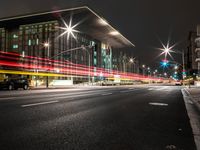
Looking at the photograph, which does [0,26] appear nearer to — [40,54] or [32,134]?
[40,54]

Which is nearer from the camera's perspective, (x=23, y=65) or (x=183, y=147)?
(x=183, y=147)

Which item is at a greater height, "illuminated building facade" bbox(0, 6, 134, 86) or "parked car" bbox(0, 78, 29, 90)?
"illuminated building facade" bbox(0, 6, 134, 86)

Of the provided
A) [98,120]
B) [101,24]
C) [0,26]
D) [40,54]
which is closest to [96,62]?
[101,24]

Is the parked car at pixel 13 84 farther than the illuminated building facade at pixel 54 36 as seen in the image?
No

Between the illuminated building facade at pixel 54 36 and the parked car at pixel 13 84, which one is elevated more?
the illuminated building facade at pixel 54 36

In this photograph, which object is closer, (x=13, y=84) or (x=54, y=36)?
(x=13, y=84)

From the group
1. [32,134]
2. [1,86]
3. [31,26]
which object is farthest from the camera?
[31,26]

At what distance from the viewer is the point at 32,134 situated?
4293 mm

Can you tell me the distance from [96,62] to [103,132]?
98488mm

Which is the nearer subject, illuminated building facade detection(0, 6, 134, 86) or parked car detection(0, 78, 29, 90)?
parked car detection(0, 78, 29, 90)

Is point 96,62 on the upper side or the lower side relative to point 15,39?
lower

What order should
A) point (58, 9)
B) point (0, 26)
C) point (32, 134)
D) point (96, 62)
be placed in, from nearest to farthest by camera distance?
point (32, 134) < point (58, 9) < point (0, 26) < point (96, 62)

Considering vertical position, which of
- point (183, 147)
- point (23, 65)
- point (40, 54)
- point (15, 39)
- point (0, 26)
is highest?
point (0, 26)

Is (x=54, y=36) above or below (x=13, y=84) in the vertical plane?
above
